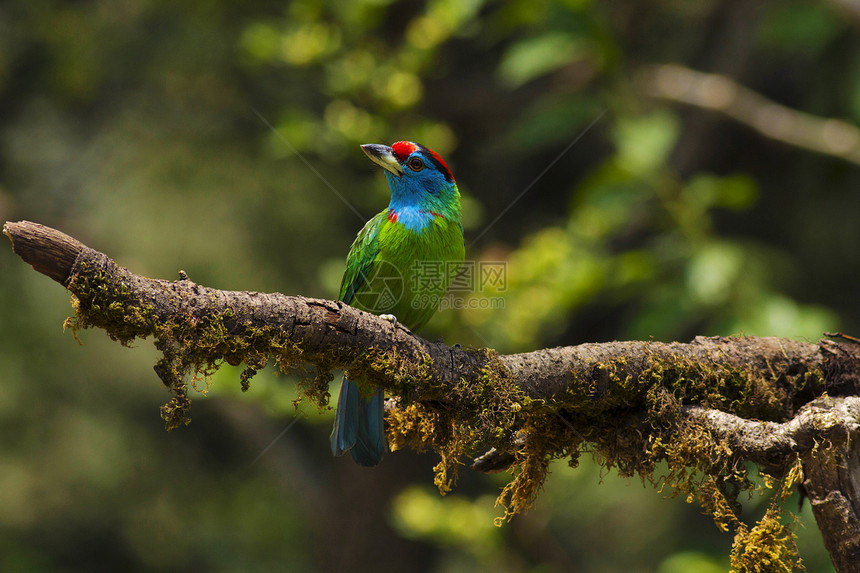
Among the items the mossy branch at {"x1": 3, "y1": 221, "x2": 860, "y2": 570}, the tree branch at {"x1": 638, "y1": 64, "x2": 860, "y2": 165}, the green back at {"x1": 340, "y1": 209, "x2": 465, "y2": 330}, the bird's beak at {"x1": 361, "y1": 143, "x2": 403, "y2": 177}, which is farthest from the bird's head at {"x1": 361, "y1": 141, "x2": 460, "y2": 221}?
the tree branch at {"x1": 638, "y1": 64, "x2": 860, "y2": 165}

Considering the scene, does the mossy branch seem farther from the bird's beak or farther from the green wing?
the bird's beak

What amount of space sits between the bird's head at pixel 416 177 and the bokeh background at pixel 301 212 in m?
1.45

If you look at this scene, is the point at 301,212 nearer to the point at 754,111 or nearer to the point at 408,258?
the point at 754,111

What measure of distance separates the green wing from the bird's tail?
0.60 metres

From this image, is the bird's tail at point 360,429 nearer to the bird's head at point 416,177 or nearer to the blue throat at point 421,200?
the blue throat at point 421,200

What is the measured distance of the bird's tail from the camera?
266 centimetres

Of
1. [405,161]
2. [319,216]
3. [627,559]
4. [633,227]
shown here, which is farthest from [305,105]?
[627,559]

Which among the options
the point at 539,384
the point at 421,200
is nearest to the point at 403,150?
the point at 421,200

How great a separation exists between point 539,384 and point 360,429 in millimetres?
750

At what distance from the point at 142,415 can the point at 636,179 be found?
190 inches

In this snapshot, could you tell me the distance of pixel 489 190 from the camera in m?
7.05

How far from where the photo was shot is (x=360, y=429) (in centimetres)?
274

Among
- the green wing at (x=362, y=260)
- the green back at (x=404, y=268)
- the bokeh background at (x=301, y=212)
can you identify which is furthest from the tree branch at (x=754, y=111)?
the green wing at (x=362, y=260)

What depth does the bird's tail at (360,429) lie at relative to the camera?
2.66 metres
